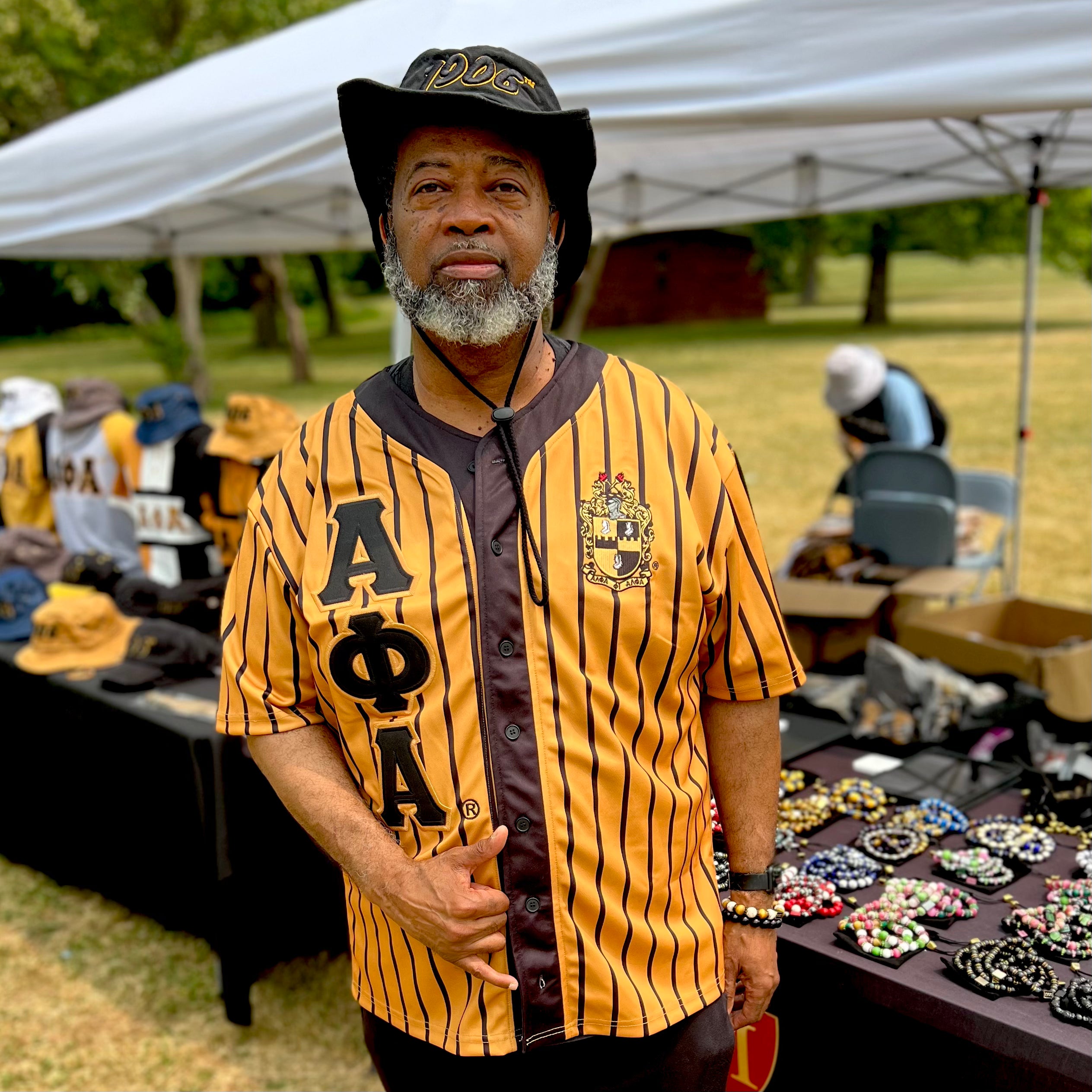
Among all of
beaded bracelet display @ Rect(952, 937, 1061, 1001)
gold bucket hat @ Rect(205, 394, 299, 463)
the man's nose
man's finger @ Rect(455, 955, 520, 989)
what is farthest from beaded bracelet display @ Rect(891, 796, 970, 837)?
gold bucket hat @ Rect(205, 394, 299, 463)

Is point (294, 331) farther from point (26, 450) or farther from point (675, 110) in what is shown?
point (675, 110)

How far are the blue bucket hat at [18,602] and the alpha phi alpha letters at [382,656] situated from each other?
2866 millimetres

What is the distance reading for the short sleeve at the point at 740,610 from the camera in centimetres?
137

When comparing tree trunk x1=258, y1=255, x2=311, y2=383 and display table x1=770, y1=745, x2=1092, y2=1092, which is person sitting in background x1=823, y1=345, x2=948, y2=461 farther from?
tree trunk x1=258, y1=255, x2=311, y2=383

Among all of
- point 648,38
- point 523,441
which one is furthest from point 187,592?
point 523,441

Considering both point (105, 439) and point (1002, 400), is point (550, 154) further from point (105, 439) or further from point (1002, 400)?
point (1002, 400)

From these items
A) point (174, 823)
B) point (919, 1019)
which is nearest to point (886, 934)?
point (919, 1019)

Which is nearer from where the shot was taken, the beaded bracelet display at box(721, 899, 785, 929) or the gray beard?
the gray beard

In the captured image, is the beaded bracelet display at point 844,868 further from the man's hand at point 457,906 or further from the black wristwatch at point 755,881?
the man's hand at point 457,906

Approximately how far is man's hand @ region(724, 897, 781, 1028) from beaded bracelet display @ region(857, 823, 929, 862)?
2.47 ft

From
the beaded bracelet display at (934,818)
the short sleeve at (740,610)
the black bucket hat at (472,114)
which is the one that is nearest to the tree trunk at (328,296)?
the beaded bracelet display at (934,818)

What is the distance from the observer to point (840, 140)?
17.0 ft

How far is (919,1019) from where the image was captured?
168 centimetres

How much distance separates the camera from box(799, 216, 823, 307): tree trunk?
31844 millimetres
